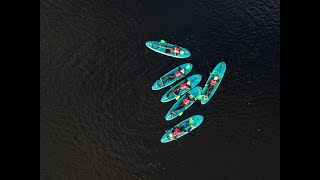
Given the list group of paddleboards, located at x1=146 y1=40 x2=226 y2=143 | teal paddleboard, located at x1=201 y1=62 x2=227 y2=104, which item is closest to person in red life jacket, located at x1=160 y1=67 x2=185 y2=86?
group of paddleboards, located at x1=146 y1=40 x2=226 y2=143

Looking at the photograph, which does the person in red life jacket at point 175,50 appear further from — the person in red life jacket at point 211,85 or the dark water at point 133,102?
the person in red life jacket at point 211,85

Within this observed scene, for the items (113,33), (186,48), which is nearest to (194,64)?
(186,48)

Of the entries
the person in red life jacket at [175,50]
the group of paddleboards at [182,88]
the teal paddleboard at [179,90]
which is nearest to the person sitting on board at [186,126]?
the group of paddleboards at [182,88]

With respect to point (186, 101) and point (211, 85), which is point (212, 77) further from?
point (186, 101)

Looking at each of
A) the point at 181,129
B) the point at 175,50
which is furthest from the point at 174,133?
the point at 175,50

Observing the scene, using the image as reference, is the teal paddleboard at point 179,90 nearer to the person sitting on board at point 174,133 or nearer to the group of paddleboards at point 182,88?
the group of paddleboards at point 182,88

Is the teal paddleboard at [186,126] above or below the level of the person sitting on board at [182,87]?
below

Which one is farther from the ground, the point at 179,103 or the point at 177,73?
the point at 177,73

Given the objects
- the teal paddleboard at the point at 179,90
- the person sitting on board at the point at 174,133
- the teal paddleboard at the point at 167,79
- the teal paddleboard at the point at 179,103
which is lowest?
the person sitting on board at the point at 174,133
